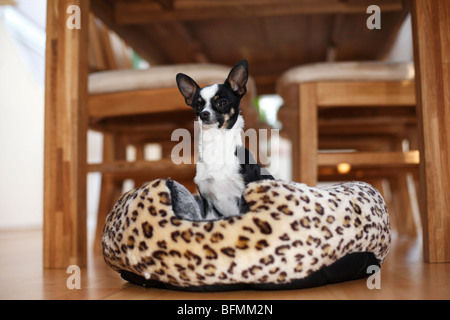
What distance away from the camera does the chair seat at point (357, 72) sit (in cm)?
164

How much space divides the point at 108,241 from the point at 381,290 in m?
0.65

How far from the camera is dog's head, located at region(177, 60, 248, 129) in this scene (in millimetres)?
1246

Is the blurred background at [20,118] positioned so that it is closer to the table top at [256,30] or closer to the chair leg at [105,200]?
the table top at [256,30]

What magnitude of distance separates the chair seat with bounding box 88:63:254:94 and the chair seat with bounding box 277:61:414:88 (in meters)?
0.24

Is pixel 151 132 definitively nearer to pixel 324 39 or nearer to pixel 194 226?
pixel 324 39

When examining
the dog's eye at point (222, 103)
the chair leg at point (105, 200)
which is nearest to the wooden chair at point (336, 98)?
the dog's eye at point (222, 103)

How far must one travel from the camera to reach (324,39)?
7.63ft

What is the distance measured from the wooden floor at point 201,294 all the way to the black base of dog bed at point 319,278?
0.01 meters

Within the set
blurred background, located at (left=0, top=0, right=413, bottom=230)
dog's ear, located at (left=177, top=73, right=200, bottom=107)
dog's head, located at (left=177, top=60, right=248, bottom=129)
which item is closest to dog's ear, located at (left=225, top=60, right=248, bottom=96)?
dog's head, located at (left=177, top=60, right=248, bottom=129)

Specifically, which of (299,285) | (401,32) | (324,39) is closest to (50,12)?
(299,285)

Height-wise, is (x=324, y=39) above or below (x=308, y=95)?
above

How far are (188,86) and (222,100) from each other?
154mm

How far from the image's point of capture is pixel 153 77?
1.67 meters

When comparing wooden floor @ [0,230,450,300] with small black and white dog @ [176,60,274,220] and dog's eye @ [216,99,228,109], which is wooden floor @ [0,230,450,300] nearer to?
small black and white dog @ [176,60,274,220]
